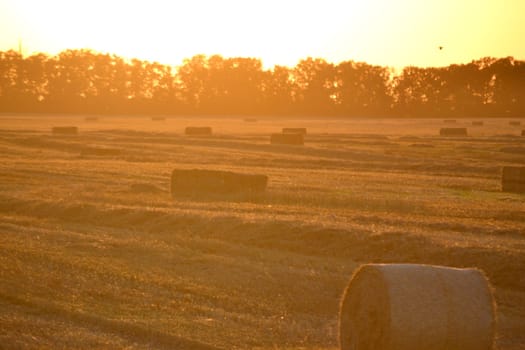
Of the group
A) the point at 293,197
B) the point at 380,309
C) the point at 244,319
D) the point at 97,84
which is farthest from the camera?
the point at 97,84

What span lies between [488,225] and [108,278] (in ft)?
29.6

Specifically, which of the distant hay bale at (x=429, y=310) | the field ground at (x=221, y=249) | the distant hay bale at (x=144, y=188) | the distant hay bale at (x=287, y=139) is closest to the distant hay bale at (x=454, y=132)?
the distant hay bale at (x=287, y=139)

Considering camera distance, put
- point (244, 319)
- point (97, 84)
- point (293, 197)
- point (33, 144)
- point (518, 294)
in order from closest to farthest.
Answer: point (244, 319)
point (518, 294)
point (293, 197)
point (33, 144)
point (97, 84)

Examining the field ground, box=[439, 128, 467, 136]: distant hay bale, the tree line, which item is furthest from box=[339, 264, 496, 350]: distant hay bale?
the tree line

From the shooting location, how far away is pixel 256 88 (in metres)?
156

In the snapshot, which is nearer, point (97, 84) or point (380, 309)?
point (380, 309)

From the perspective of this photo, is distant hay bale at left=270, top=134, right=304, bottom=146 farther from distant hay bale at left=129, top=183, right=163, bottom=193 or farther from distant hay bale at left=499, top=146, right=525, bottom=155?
distant hay bale at left=129, top=183, right=163, bottom=193

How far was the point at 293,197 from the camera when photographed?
27.0m

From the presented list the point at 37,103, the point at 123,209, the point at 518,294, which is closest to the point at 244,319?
the point at 518,294

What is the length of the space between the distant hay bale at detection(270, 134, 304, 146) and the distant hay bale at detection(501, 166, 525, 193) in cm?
2530

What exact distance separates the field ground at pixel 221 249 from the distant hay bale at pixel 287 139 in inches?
726

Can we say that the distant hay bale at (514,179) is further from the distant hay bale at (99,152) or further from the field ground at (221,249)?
the distant hay bale at (99,152)

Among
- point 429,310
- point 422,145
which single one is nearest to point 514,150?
point 422,145

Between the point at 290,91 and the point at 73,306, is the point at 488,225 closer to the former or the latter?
the point at 73,306
